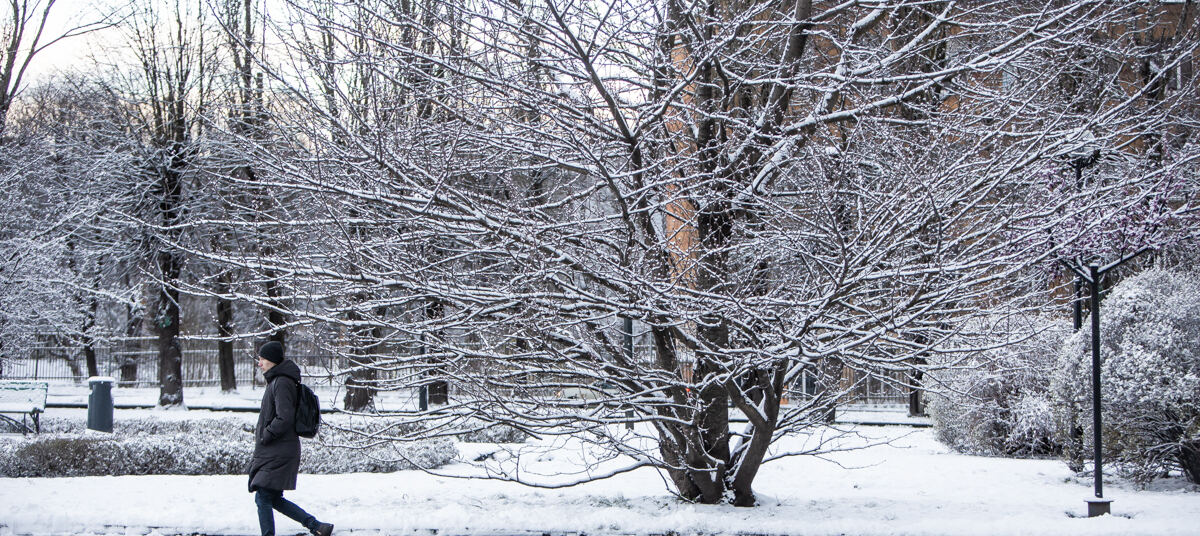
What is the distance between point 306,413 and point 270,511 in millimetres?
776

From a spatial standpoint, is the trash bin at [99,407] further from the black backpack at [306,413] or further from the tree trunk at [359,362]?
the black backpack at [306,413]

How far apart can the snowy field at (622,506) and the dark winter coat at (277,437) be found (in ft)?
2.66

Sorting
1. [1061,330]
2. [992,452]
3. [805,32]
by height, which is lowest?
[992,452]

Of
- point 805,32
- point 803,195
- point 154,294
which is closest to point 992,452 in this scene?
point 803,195

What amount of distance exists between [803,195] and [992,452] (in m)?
7.34

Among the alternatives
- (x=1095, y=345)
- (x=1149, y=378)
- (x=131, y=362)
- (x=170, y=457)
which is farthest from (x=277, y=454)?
(x=131, y=362)

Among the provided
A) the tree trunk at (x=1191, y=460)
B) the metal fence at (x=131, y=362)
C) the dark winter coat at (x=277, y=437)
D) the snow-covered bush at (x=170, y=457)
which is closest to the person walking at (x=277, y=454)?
the dark winter coat at (x=277, y=437)

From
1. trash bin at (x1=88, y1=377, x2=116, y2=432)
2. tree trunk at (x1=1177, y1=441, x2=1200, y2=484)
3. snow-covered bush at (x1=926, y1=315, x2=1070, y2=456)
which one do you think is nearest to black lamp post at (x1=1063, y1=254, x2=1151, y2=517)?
tree trunk at (x1=1177, y1=441, x2=1200, y2=484)

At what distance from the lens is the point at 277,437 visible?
769 cm

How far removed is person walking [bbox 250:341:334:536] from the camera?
24.9ft

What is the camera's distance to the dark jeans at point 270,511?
25.0ft

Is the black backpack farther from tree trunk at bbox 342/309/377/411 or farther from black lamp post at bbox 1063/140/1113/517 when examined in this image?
black lamp post at bbox 1063/140/1113/517

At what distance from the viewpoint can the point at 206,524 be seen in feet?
27.0

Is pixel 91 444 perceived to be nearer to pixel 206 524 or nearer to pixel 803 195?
pixel 206 524
